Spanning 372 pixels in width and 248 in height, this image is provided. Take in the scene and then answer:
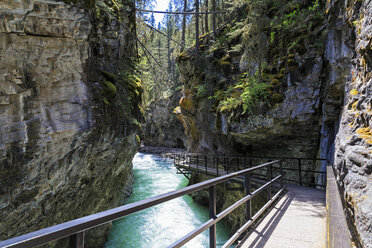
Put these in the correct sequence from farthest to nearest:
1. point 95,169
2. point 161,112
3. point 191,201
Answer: point 161,112, point 191,201, point 95,169

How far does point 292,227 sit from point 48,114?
6.82 m

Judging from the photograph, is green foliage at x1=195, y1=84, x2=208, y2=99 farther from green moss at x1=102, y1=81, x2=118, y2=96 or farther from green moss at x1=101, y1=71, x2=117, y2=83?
green moss at x1=102, y1=81, x2=118, y2=96

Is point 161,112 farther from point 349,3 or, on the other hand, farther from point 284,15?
point 349,3

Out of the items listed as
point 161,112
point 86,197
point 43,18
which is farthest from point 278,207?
point 161,112

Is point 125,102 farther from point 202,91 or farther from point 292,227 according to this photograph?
point 292,227

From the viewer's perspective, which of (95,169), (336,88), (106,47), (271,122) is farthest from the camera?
(271,122)

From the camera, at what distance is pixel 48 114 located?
610 centimetres

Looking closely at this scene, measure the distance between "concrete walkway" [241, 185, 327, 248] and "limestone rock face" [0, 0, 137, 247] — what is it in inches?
229

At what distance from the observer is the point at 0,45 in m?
5.21

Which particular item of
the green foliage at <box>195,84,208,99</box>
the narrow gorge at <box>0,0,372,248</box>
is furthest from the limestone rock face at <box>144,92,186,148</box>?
the narrow gorge at <box>0,0,372,248</box>

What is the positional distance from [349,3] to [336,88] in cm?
333

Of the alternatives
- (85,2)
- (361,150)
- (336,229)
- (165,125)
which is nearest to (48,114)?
(85,2)

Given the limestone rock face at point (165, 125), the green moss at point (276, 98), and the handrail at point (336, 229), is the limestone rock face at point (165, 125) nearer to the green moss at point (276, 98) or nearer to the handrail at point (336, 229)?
the green moss at point (276, 98)

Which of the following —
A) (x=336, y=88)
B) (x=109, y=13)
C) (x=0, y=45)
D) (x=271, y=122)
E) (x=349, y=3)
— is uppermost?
(x=109, y=13)
